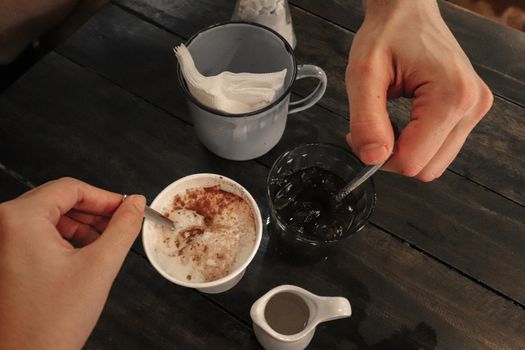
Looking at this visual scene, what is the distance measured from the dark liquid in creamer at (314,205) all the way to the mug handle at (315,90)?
140 millimetres

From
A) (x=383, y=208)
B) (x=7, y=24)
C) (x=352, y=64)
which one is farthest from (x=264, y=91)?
(x=7, y=24)

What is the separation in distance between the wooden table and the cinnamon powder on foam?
102mm

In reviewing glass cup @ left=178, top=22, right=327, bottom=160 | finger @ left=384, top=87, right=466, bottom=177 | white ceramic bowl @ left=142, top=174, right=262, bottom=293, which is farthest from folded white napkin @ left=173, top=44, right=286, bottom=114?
finger @ left=384, top=87, right=466, bottom=177

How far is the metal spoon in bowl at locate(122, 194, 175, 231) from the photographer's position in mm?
695

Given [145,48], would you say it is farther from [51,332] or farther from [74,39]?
[51,332]

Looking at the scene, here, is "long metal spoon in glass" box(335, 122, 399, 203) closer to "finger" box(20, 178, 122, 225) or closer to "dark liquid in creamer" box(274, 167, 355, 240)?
"dark liquid in creamer" box(274, 167, 355, 240)

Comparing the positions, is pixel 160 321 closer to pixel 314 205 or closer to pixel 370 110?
pixel 314 205

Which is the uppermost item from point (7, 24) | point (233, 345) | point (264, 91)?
point (264, 91)

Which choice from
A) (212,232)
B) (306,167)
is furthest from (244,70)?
(212,232)

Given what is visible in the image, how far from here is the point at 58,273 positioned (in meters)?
0.57

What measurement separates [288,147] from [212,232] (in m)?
0.27

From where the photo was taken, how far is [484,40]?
3.39 feet

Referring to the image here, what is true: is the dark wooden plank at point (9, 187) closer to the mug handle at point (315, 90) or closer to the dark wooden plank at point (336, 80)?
the dark wooden plank at point (336, 80)

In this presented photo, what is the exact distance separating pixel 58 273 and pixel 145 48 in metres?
0.62
